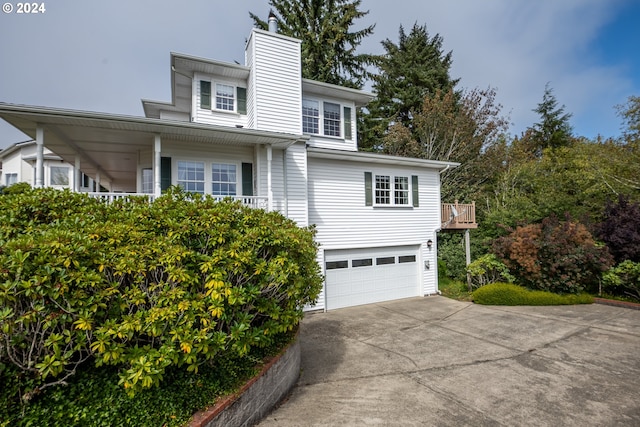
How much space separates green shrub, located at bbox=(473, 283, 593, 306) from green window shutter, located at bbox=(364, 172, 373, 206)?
5.22 meters

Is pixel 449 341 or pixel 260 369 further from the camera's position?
pixel 449 341

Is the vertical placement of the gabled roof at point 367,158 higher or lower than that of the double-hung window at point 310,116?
lower

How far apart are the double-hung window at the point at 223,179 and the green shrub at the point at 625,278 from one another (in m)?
13.0

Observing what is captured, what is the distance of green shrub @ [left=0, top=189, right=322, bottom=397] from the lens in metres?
2.57

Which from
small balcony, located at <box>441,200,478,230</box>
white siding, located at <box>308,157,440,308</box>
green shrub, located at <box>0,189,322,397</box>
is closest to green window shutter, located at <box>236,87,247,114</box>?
white siding, located at <box>308,157,440,308</box>

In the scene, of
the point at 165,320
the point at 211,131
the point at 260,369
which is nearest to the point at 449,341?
the point at 260,369

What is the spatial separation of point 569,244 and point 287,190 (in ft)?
32.9

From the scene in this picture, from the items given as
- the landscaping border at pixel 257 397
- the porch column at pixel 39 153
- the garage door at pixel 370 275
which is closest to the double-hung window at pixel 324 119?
the garage door at pixel 370 275

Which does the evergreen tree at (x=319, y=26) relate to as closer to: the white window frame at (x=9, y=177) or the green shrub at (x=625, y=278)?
the green shrub at (x=625, y=278)

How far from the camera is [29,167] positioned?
1942 centimetres

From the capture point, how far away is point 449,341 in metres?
6.88

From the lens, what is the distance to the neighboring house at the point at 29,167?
54.8 feet

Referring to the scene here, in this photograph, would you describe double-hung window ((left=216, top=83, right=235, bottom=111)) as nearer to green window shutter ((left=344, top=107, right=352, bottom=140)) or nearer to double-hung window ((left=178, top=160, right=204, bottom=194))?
double-hung window ((left=178, top=160, right=204, bottom=194))

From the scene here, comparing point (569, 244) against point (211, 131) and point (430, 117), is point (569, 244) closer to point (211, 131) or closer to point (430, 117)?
point (430, 117)
